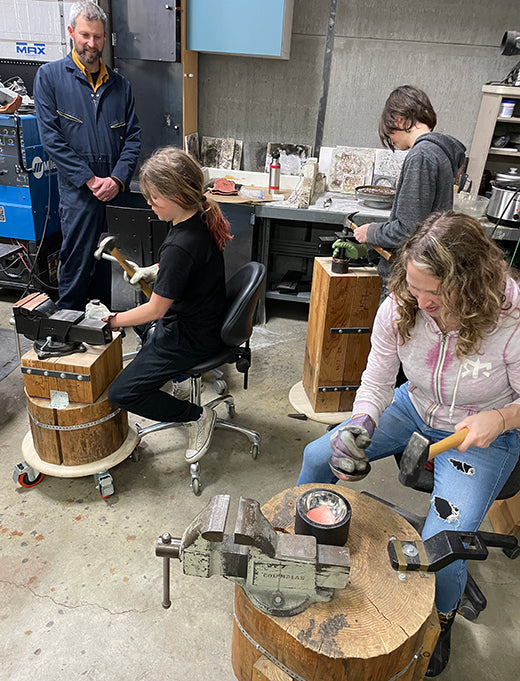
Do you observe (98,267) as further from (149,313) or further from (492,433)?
(492,433)

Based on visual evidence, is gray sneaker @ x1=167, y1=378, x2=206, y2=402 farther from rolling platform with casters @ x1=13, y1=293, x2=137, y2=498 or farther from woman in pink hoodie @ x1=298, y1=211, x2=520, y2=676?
woman in pink hoodie @ x1=298, y1=211, x2=520, y2=676

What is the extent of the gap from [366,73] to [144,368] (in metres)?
2.75

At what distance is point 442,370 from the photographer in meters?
1.41

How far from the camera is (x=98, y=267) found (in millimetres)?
3289

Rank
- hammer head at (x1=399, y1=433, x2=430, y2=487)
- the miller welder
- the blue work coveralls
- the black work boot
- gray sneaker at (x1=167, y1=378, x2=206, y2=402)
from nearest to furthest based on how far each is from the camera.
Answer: hammer head at (x1=399, y1=433, x2=430, y2=487), the black work boot, gray sneaker at (x1=167, y1=378, x2=206, y2=402), the blue work coveralls, the miller welder

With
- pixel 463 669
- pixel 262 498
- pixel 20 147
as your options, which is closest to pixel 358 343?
pixel 262 498

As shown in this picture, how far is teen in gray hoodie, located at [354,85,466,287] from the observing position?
1981mm

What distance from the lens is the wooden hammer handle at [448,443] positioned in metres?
1.28

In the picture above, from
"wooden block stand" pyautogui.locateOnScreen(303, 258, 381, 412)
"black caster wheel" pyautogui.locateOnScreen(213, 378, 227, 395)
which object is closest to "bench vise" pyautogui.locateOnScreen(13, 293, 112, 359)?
"black caster wheel" pyautogui.locateOnScreen(213, 378, 227, 395)

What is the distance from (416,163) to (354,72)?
1.94 meters

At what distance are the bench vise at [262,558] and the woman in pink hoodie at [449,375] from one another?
34 cm

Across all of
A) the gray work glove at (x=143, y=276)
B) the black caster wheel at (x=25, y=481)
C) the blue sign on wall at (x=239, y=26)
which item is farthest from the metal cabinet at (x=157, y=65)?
the black caster wheel at (x=25, y=481)

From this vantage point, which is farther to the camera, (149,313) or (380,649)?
(149,313)

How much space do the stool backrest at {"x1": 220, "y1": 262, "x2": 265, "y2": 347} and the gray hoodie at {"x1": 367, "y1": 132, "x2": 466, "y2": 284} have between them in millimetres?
606
